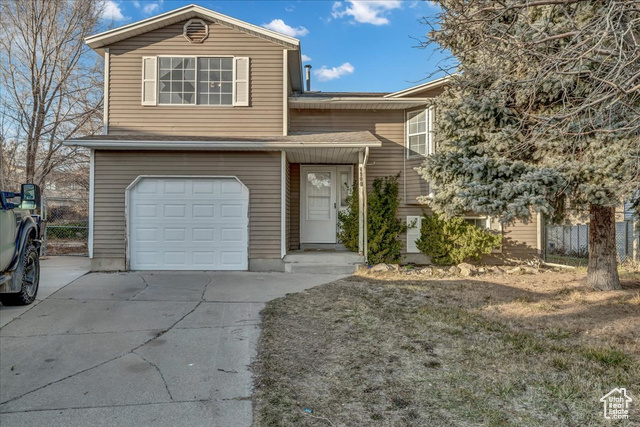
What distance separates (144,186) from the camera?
845 cm

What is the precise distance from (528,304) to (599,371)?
230 cm

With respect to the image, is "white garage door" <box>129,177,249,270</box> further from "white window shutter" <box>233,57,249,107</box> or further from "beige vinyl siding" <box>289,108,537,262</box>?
"beige vinyl siding" <box>289,108,537,262</box>

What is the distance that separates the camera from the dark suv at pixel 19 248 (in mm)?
4906

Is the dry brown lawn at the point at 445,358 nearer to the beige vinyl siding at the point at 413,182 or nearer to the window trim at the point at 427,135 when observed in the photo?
the beige vinyl siding at the point at 413,182

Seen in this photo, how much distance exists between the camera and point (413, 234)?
9914 mm

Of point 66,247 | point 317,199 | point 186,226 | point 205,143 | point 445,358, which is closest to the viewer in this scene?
point 445,358

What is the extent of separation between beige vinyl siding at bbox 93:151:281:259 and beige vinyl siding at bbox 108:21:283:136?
706 millimetres

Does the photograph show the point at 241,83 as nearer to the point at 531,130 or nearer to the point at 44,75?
the point at 531,130

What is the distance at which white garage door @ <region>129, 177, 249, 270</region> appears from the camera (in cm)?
841

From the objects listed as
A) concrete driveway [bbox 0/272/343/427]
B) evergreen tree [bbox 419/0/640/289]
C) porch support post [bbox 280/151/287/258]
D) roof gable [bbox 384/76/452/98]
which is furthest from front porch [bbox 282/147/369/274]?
evergreen tree [bbox 419/0/640/289]

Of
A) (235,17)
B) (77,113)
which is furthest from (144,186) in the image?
(77,113)

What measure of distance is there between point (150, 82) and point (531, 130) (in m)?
7.93

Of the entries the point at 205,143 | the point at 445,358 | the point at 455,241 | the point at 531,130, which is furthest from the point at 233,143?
the point at 445,358

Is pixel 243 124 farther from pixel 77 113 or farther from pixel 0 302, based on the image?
pixel 77 113
